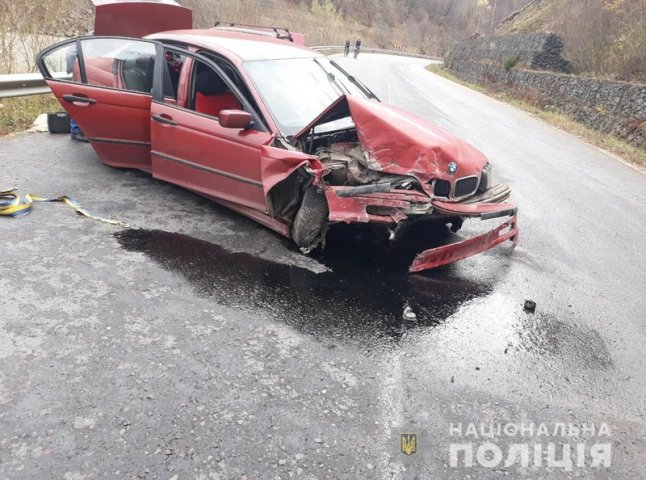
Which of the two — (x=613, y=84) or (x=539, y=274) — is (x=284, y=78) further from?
(x=613, y=84)

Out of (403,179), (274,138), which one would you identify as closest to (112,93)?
(274,138)

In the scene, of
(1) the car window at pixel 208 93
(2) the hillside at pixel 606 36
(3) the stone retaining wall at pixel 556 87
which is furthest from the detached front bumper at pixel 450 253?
(2) the hillside at pixel 606 36

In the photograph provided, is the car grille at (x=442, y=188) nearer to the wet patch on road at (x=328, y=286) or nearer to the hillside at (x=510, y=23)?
the wet patch on road at (x=328, y=286)

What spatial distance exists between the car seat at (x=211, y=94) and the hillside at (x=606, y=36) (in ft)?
50.2

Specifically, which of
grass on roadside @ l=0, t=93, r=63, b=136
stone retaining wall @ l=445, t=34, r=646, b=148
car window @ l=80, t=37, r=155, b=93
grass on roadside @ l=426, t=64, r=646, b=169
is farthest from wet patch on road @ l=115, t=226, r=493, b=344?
stone retaining wall @ l=445, t=34, r=646, b=148

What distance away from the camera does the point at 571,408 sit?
286 centimetres

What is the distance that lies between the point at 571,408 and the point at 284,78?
3900 mm

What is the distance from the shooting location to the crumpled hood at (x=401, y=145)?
3881mm

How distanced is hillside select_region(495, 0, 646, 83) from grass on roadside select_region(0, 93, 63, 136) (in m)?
16.6

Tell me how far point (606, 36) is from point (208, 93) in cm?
1860

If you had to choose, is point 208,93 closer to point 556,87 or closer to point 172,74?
point 172,74

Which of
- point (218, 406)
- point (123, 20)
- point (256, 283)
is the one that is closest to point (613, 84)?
point (123, 20)

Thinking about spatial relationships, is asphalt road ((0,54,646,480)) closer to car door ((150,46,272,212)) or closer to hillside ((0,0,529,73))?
car door ((150,46,272,212))

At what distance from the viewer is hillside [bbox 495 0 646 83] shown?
15.5 metres
